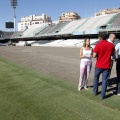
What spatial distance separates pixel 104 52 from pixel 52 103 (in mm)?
2101

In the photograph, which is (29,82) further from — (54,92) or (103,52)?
(103,52)

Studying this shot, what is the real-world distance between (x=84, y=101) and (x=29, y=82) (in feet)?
10.9

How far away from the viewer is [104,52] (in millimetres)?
7133

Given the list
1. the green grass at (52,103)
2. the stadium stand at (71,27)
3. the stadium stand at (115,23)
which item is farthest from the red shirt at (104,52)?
the stadium stand at (71,27)

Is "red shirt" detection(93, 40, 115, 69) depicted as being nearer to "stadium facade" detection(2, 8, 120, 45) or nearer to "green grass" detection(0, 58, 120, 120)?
"green grass" detection(0, 58, 120, 120)

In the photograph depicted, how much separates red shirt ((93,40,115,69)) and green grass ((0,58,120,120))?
3.29ft

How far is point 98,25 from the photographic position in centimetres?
6406

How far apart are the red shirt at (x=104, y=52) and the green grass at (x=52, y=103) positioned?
100 cm

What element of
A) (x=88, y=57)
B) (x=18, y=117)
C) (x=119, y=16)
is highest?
(x=119, y=16)

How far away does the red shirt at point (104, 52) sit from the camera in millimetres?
7094

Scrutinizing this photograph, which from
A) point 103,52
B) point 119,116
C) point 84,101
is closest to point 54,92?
point 84,101

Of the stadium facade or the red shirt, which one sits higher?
the stadium facade

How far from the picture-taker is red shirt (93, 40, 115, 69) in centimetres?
709

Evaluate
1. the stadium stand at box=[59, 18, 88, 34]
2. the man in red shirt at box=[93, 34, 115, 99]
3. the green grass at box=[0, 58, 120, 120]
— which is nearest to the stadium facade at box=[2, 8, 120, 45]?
the stadium stand at box=[59, 18, 88, 34]
